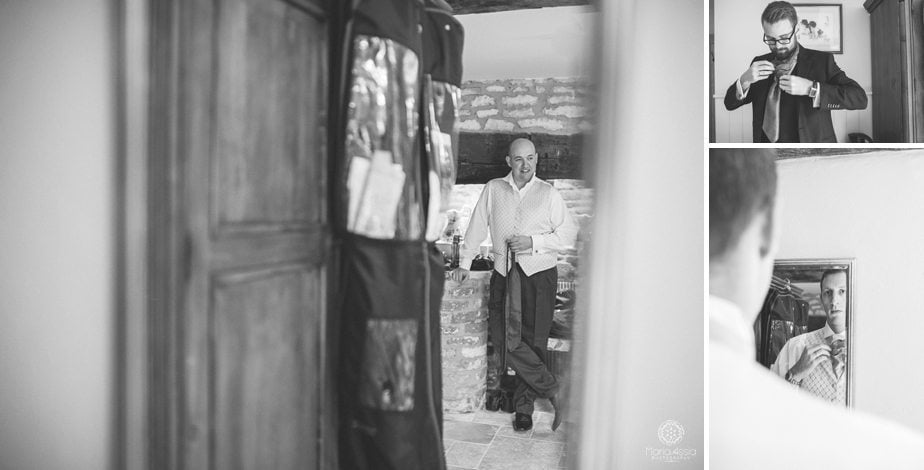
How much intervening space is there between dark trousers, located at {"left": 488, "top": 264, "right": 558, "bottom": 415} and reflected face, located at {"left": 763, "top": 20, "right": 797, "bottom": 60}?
71.0 inches

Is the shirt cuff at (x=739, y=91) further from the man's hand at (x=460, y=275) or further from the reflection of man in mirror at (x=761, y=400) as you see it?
the man's hand at (x=460, y=275)

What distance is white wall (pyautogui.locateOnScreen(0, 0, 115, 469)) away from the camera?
3.80 ft

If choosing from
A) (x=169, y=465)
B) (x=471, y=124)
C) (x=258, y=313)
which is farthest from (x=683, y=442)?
(x=471, y=124)

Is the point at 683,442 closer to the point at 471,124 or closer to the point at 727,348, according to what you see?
the point at 727,348

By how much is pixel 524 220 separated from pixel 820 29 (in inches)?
74.2

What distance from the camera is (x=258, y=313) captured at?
133cm

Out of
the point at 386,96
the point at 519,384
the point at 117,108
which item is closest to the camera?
the point at 117,108

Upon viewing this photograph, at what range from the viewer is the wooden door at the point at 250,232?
3.70 ft

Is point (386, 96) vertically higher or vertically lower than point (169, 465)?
higher

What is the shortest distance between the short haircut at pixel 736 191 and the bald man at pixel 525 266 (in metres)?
1.64

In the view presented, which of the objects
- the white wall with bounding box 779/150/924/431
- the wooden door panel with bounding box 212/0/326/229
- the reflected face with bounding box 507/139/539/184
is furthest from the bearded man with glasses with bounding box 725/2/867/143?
the reflected face with bounding box 507/139/539/184

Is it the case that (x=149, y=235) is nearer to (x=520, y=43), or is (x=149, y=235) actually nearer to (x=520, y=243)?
(x=520, y=243)

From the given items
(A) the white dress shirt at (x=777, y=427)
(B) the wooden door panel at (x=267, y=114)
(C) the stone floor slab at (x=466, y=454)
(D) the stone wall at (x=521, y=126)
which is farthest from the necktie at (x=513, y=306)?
(B) the wooden door panel at (x=267, y=114)

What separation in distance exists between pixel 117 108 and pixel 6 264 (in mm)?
406
